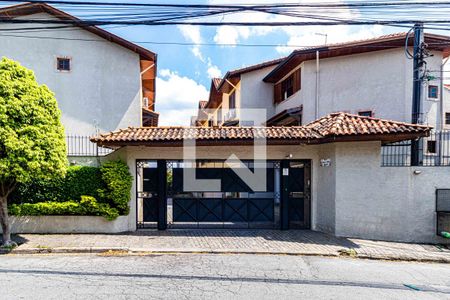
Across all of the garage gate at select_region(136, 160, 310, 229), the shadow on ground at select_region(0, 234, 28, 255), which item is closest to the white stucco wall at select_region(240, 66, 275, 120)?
the garage gate at select_region(136, 160, 310, 229)

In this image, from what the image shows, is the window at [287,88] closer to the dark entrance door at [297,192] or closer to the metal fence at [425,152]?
the dark entrance door at [297,192]

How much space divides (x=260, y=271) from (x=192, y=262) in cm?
163

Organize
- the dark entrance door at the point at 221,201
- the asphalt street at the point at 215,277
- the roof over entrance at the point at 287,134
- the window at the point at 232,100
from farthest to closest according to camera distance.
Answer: the window at the point at 232,100 < the dark entrance door at the point at 221,201 < the roof over entrance at the point at 287,134 < the asphalt street at the point at 215,277

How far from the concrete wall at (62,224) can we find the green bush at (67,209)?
0.49 ft

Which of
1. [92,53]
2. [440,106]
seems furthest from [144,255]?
[440,106]

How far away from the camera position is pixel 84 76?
15.2m

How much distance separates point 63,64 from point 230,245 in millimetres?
13451

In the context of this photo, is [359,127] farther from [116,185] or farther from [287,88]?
[287,88]

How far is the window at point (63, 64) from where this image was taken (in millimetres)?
15094

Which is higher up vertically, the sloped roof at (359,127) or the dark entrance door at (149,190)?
the sloped roof at (359,127)

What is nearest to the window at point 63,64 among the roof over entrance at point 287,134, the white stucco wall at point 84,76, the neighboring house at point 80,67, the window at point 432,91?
the neighboring house at point 80,67

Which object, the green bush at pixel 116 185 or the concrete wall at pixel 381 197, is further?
the green bush at pixel 116 185

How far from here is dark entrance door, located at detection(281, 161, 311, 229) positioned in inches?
400

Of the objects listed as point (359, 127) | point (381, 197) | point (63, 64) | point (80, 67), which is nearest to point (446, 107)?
point (381, 197)
